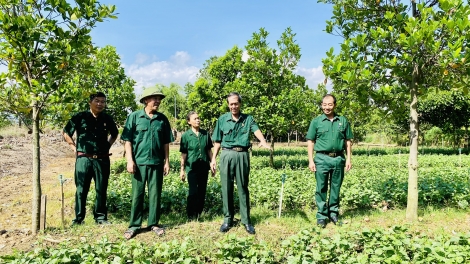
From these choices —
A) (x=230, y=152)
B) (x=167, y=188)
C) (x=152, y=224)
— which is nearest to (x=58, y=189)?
(x=167, y=188)

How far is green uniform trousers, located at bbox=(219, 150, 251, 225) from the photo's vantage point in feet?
14.7

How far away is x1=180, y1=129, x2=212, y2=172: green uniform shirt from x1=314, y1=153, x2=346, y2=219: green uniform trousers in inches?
73.0

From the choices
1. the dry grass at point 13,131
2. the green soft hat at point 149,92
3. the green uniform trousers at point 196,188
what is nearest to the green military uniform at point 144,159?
the green soft hat at point 149,92

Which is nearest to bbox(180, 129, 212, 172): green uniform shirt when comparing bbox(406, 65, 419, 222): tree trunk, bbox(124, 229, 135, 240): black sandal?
bbox(124, 229, 135, 240): black sandal

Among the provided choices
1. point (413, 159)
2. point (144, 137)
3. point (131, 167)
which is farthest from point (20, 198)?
point (413, 159)

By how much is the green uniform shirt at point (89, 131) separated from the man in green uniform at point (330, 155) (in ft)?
10.6

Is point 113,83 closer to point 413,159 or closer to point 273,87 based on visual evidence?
point 273,87

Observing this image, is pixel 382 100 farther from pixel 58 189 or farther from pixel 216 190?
pixel 58 189

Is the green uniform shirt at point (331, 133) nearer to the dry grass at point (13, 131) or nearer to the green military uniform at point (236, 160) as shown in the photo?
the green military uniform at point (236, 160)

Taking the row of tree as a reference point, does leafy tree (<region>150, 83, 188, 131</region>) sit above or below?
above

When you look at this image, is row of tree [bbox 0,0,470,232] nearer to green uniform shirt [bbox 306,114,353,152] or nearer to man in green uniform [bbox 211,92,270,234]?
green uniform shirt [bbox 306,114,353,152]

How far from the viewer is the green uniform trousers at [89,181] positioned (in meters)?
4.85

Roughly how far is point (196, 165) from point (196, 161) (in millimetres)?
73

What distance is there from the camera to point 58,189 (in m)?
9.19
